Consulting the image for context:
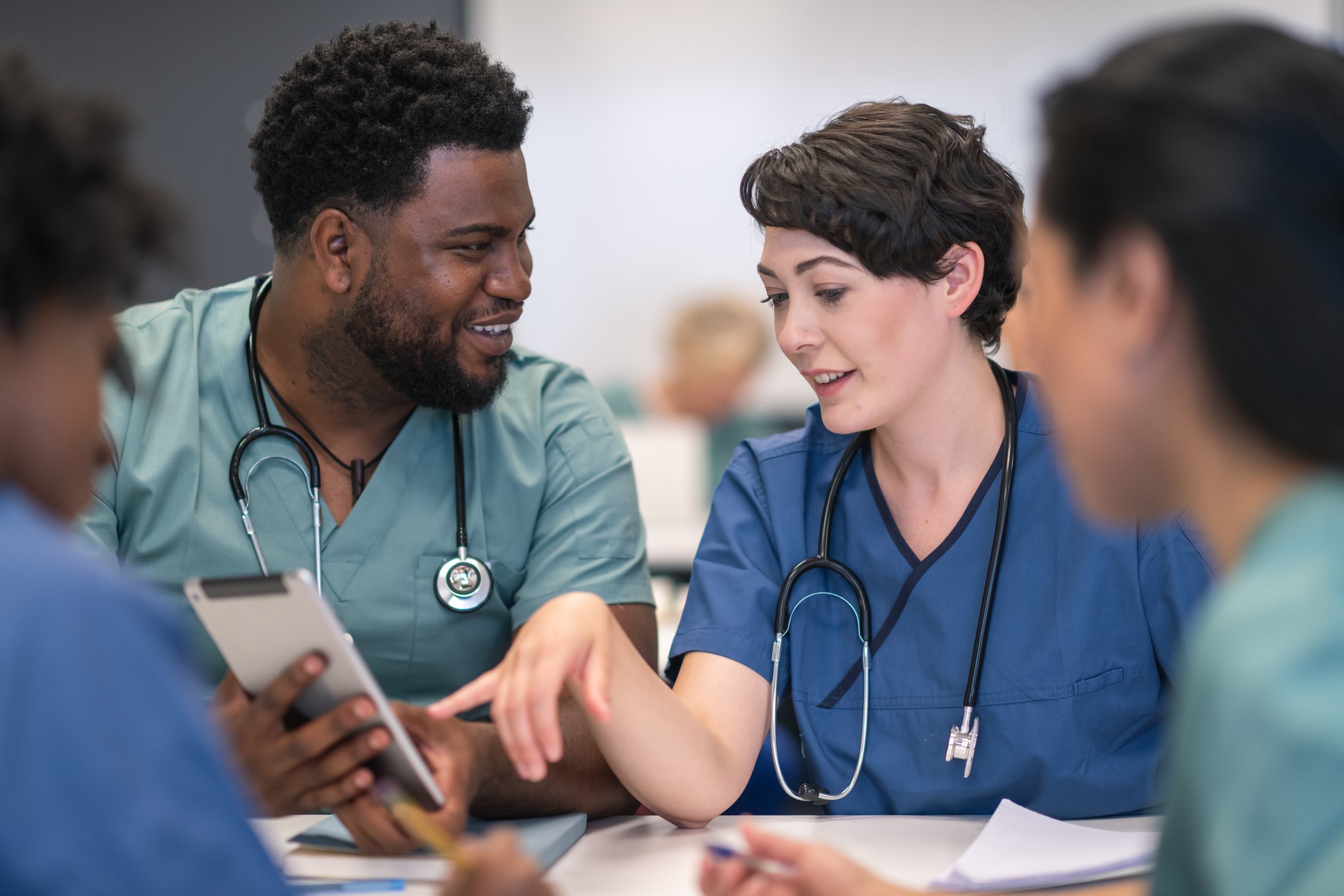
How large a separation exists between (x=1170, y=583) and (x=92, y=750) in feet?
3.56

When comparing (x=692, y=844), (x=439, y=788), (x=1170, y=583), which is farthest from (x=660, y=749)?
(x=1170, y=583)

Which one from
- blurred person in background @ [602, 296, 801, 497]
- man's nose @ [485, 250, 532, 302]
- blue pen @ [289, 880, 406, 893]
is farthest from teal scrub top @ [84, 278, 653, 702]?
blurred person in background @ [602, 296, 801, 497]

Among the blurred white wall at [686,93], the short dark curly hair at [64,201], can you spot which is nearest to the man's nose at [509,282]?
the short dark curly hair at [64,201]

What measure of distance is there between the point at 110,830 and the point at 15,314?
10.8 inches

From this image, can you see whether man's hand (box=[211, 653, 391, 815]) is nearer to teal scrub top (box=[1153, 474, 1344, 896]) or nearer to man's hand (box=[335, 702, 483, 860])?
man's hand (box=[335, 702, 483, 860])

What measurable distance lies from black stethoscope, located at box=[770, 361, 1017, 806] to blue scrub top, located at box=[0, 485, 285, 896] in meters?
0.86

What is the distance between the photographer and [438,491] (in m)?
1.55

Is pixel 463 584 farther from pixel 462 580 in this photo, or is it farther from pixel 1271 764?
pixel 1271 764

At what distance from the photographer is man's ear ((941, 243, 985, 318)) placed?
1.40m

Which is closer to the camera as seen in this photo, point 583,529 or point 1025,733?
point 1025,733

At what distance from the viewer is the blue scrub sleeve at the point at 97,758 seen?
1.69 ft

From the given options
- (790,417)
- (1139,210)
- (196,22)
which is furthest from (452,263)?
(790,417)

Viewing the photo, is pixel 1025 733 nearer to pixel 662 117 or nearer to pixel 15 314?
pixel 15 314

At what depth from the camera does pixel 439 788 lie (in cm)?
108
